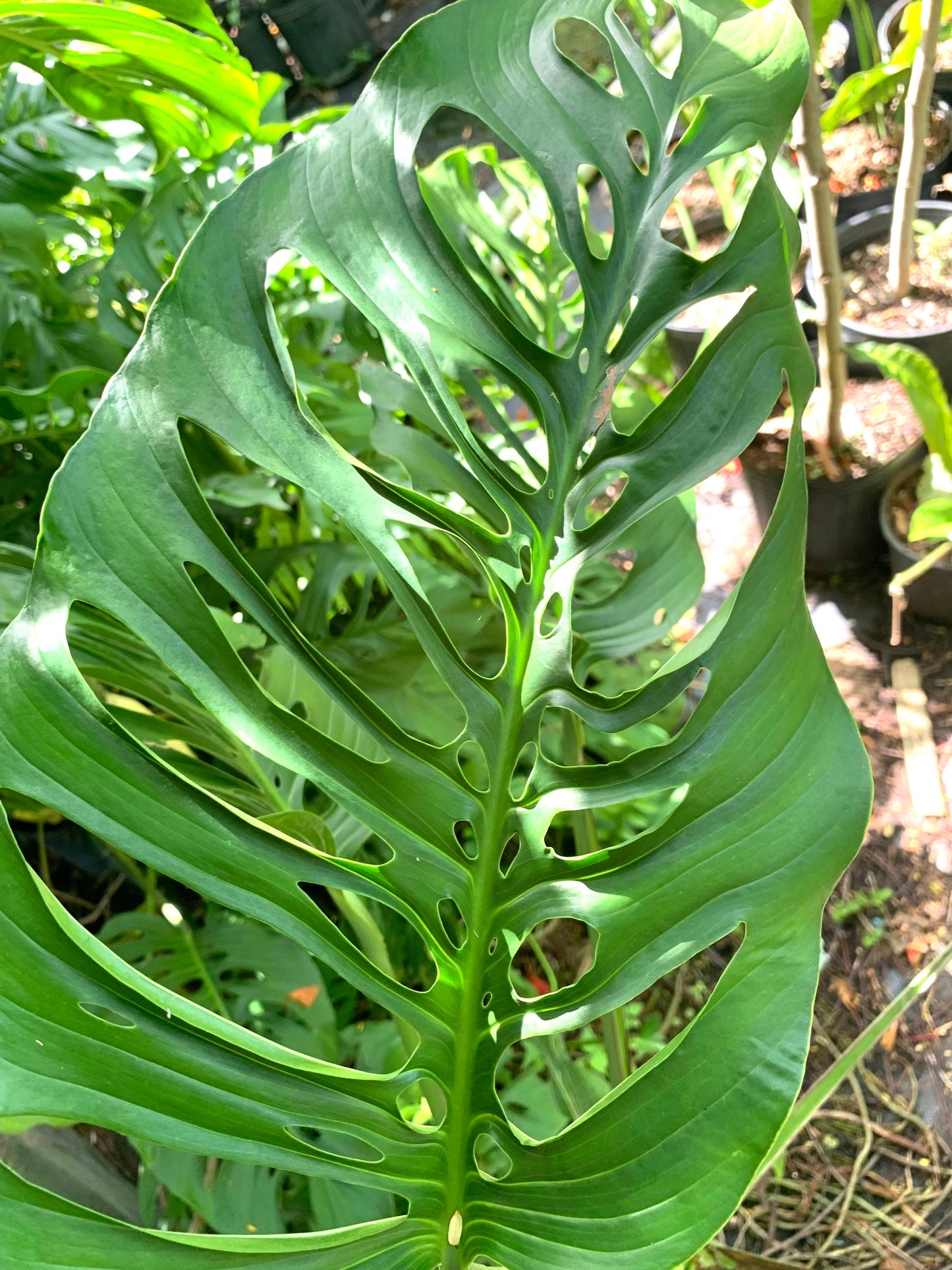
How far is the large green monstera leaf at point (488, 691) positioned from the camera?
1.26 ft

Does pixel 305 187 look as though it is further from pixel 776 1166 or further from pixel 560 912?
pixel 776 1166

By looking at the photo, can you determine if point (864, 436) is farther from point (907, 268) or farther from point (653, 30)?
point (653, 30)

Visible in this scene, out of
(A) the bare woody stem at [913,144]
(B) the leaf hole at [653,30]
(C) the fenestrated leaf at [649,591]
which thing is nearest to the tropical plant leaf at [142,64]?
(B) the leaf hole at [653,30]

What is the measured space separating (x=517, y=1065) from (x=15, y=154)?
1.09 meters

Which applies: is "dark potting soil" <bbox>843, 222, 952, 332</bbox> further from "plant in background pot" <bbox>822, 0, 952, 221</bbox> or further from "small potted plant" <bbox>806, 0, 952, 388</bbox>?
"plant in background pot" <bbox>822, 0, 952, 221</bbox>

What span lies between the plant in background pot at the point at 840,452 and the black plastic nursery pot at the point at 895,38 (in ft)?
2.00

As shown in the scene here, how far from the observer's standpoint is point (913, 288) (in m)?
1.37

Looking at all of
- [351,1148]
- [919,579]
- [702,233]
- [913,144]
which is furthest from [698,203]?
[351,1148]

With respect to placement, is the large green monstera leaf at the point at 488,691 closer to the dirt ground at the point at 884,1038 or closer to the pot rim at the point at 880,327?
the dirt ground at the point at 884,1038

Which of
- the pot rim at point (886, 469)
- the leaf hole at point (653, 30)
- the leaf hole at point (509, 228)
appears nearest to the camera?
the leaf hole at point (653, 30)

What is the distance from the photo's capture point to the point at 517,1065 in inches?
41.8

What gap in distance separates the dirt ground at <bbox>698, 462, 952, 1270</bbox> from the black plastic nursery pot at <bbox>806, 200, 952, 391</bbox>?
1.05 feet

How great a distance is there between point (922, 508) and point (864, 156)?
40.2 inches

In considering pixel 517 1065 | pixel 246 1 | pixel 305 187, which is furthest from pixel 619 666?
pixel 246 1
